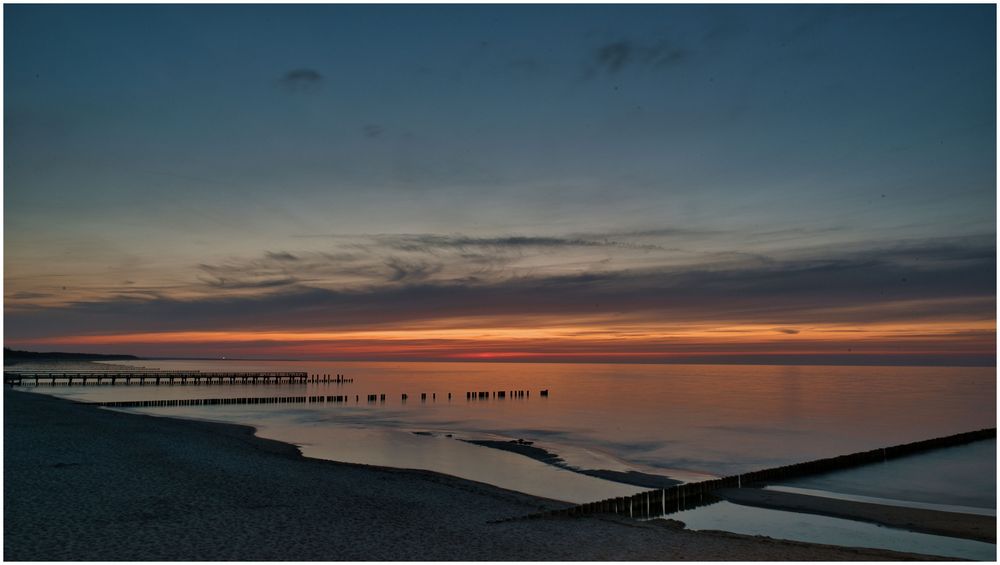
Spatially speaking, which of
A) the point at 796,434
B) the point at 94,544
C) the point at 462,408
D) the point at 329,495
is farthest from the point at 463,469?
the point at 462,408

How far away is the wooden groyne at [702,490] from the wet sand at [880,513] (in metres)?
0.82

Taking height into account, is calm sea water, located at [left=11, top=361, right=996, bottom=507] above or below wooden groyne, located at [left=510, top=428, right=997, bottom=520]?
below

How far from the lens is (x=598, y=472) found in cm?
3375

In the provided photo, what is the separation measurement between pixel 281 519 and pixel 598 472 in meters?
19.6

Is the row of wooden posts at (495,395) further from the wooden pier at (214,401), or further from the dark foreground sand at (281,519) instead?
the dark foreground sand at (281,519)

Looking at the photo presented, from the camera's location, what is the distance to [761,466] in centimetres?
3891

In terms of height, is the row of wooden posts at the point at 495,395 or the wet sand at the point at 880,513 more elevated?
the wet sand at the point at 880,513

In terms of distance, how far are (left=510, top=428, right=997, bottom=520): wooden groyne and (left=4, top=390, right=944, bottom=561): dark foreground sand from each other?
133 cm

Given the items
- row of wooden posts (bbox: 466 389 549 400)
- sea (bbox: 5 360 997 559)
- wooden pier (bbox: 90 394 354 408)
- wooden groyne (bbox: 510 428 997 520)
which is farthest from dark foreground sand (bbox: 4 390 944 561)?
row of wooden posts (bbox: 466 389 549 400)

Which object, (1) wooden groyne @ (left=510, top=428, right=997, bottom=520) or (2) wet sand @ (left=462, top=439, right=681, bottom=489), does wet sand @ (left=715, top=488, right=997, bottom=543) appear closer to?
(1) wooden groyne @ (left=510, top=428, right=997, bottom=520)

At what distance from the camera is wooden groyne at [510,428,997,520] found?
21.4 m

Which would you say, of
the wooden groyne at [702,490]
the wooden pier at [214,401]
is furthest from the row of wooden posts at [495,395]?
the wooden groyne at [702,490]

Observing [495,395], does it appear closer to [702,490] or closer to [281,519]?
[702,490]

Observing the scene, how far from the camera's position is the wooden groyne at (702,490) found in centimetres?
2142
